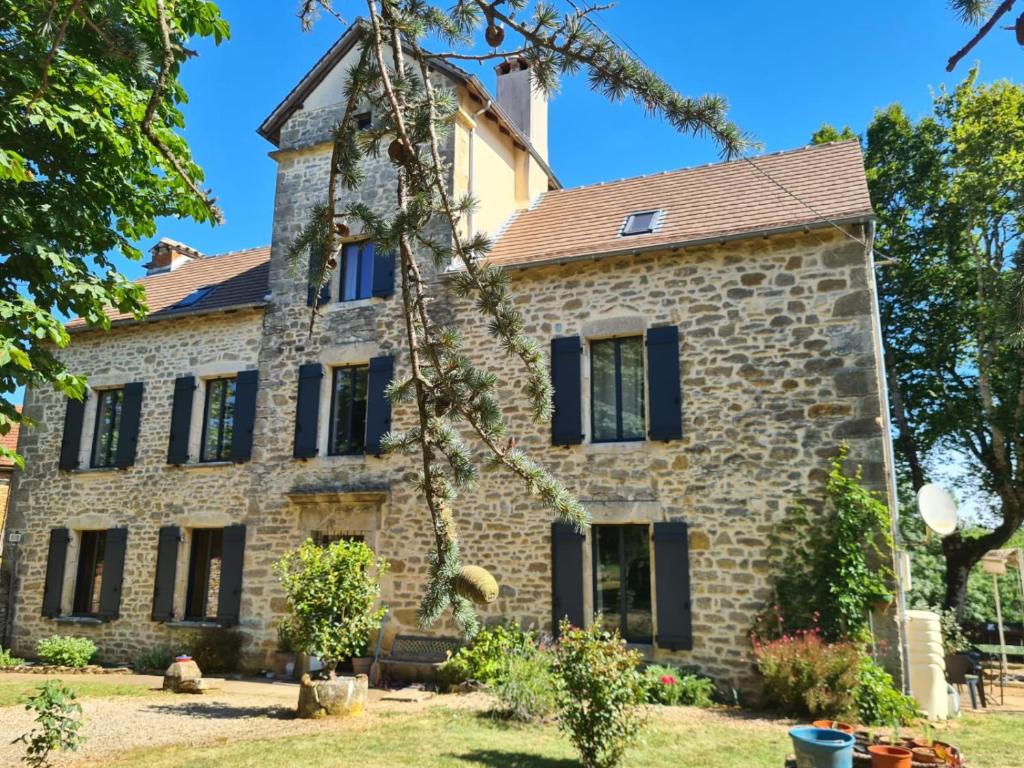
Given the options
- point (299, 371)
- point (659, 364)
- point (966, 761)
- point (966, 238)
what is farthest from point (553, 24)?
point (966, 238)

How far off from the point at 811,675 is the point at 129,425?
36.1 feet

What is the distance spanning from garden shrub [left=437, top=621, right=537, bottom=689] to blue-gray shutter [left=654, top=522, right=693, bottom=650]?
160 centimetres

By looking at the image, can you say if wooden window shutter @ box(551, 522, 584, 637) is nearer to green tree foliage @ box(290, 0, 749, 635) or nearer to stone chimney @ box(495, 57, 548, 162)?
green tree foliage @ box(290, 0, 749, 635)

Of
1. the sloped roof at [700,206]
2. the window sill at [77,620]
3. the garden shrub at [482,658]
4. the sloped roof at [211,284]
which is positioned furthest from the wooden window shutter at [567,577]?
the window sill at [77,620]

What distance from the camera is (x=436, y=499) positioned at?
2662mm

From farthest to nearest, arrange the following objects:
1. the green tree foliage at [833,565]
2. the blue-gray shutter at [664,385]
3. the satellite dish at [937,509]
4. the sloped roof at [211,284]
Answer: the sloped roof at [211,284] → the blue-gray shutter at [664,385] → the satellite dish at [937,509] → the green tree foliage at [833,565]

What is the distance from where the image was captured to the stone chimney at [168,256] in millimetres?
16781

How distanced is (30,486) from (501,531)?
901 centimetres

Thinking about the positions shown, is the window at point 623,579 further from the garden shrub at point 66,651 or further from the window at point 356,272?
the garden shrub at point 66,651

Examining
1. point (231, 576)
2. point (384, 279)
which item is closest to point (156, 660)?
point (231, 576)

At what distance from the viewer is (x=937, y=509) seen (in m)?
8.82

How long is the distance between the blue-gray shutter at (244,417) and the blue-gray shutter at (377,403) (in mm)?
2142

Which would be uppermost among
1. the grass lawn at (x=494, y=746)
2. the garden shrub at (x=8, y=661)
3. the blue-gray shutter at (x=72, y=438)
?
the blue-gray shutter at (x=72, y=438)

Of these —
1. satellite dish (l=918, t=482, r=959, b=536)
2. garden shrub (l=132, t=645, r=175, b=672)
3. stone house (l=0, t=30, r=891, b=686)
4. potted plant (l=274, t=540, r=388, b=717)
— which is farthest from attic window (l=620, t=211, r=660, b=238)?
garden shrub (l=132, t=645, r=175, b=672)
